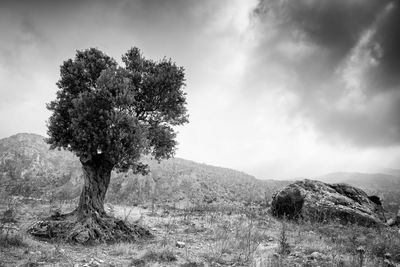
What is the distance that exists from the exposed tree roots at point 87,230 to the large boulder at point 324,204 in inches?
492

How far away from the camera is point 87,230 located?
37.1 ft

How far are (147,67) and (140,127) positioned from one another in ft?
15.2

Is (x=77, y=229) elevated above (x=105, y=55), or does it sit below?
below

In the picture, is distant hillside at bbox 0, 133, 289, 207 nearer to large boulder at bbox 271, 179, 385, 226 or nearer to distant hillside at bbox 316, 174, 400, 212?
large boulder at bbox 271, 179, 385, 226

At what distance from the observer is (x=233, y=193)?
50.5 m

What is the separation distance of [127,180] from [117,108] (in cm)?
4126

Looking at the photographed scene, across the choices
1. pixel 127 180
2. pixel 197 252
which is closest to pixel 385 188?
pixel 127 180

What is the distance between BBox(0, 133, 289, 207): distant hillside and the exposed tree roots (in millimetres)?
28777

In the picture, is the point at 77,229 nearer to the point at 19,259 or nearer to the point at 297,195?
the point at 19,259

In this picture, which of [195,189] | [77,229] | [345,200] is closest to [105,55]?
[77,229]

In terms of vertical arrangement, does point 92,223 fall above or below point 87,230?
above

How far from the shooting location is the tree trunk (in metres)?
13.1

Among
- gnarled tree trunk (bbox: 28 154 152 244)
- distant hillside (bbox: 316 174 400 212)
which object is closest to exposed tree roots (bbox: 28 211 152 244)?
gnarled tree trunk (bbox: 28 154 152 244)

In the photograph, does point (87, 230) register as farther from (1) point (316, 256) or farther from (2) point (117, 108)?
(1) point (316, 256)
